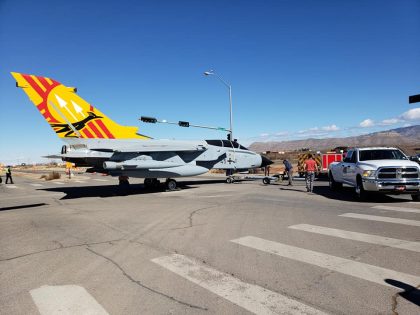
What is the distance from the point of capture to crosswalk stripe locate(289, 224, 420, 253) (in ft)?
19.5

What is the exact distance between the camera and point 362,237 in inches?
260

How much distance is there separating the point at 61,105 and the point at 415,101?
15.3 meters

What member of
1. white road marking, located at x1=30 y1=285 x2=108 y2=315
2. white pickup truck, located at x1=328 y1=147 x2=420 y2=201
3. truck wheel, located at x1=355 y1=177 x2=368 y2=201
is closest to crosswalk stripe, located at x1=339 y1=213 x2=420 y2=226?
white pickup truck, located at x1=328 y1=147 x2=420 y2=201

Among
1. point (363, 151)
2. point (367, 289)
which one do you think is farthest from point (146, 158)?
point (367, 289)

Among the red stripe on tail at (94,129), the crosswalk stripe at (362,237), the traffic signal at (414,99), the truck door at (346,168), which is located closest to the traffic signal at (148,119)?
the red stripe on tail at (94,129)

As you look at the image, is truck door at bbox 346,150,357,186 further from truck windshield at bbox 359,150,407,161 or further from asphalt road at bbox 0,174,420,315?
asphalt road at bbox 0,174,420,315

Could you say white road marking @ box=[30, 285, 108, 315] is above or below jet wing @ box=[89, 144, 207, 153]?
below

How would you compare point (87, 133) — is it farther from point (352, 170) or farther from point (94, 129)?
point (352, 170)

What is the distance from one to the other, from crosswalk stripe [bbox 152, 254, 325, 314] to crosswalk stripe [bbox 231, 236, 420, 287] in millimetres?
1339

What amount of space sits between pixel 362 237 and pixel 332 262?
189 cm

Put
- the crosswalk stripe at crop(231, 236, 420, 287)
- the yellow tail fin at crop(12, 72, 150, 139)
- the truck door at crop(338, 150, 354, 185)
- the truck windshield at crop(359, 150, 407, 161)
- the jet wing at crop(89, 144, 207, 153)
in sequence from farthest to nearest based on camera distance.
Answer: the jet wing at crop(89, 144, 207, 153) → the yellow tail fin at crop(12, 72, 150, 139) → the truck door at crop(338, 150, 354, 185) → the truck windshield at crop(359, 150, 407, 161) → the crosswalk stripe at crop(231, 236, 420, 287)

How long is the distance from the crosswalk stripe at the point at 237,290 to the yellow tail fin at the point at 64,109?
1300 cm

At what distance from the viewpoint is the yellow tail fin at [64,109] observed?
1554 cm

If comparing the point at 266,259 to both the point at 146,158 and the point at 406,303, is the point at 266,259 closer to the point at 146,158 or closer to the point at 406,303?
the point at 406,303
